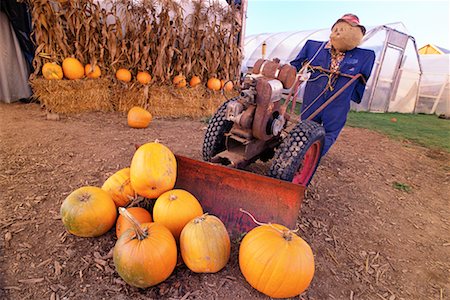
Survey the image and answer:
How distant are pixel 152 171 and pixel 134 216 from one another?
0.38m

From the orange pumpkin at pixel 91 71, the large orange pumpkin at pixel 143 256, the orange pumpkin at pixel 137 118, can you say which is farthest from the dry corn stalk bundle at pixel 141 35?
the large orange pumpkin at pixel 143 256

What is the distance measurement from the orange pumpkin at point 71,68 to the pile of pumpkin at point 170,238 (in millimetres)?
4199

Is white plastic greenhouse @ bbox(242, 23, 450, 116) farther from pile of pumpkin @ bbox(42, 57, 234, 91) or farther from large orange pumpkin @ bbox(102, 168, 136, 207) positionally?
large orange pumpkin @ bbox(102, 168, 136, 207)

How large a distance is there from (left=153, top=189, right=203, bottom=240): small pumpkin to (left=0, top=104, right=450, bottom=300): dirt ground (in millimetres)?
290

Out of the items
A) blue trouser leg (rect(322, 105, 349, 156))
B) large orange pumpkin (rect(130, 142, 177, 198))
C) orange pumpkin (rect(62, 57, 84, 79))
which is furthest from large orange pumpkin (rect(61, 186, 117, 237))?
orange pumpkin (rect(62, 57, 84, 79))

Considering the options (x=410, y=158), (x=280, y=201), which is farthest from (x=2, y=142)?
(x=410, y=158)

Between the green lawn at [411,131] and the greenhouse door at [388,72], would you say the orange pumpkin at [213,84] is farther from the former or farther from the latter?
the greenhouse door at [388,72]

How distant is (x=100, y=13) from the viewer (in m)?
5.23

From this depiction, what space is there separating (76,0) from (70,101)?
1983 mm

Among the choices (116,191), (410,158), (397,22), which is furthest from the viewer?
(397,22)

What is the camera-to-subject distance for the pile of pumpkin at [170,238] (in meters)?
1.51

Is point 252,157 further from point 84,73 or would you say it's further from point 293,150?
point 84,73

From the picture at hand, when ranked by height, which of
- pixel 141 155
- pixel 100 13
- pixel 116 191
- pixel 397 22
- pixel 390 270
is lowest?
pixel 390 270

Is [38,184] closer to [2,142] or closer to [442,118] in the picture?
[2,142]
